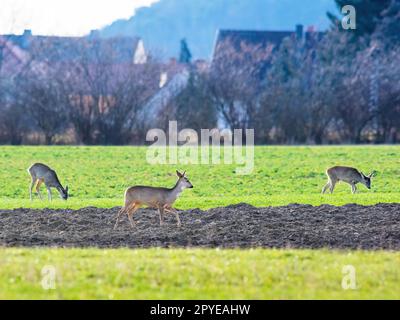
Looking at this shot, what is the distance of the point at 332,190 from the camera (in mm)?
30859

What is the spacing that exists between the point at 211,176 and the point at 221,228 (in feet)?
59.8

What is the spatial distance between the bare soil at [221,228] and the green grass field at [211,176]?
9.69 ft

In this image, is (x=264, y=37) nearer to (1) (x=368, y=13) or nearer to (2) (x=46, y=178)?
(1) (x=368, y=13)

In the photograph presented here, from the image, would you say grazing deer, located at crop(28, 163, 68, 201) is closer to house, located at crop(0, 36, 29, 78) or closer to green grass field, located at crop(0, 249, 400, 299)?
green grass field, located at crop(0, 249, 400, 299)

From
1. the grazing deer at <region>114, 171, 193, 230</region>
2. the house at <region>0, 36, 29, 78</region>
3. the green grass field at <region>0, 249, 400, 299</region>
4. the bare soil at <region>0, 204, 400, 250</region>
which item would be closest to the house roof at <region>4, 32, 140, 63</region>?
the house at <region>0, 36, 29, 78</region>

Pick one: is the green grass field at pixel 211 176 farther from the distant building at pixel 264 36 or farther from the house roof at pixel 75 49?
the distant building at pixel 264 36

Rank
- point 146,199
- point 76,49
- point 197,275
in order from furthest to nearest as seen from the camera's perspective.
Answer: point 76,49 → point 146,199 → point 197,275

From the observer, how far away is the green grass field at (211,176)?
27250 millimetres

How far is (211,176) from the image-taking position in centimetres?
3738

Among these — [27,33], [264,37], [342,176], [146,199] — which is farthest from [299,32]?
[146,199]

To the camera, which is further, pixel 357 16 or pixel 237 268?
pixel 357 16

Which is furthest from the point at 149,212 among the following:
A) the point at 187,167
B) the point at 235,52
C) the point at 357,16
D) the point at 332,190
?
the point at 357,16
